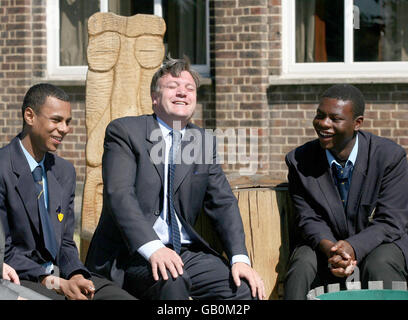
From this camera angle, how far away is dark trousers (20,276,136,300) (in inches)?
149

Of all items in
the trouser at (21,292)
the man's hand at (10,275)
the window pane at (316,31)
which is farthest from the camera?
the window pane at (316,31)

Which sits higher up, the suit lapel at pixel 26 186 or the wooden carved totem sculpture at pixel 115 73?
the wooden carved totem sculpture at pixel 115 73

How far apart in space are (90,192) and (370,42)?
464cm

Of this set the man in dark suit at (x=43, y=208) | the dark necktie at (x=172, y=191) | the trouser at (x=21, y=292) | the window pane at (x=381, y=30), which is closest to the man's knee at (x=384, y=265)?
the dark necktie at (x=172, y=191)

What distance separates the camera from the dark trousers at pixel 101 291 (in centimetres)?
378

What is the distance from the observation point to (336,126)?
180 inches

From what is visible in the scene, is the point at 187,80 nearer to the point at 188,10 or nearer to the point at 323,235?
the point at 323,235

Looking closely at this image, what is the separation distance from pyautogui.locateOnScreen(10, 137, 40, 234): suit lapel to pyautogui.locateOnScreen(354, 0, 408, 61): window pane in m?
5.73

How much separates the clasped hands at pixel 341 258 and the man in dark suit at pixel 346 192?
18 millimetres

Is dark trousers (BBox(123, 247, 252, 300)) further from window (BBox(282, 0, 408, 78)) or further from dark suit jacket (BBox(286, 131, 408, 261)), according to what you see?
window (BBox(282, 0, 408, 78))

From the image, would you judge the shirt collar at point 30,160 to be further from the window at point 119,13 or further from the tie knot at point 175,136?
the window at point 119,13

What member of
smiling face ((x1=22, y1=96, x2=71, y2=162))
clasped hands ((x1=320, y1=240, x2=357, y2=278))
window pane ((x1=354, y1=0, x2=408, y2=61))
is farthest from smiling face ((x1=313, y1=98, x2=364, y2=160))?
window pane ((x1=354, y1=0, x2=408, y2=61))

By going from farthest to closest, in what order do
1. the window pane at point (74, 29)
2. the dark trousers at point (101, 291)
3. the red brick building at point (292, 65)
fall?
the window pane at point (74, 29)
the red brick building at point (292, 65)
the dark trousers at point (101, 291)

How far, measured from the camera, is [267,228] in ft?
15.6
